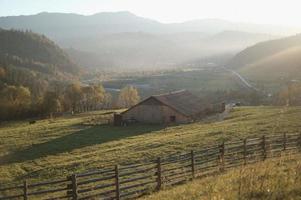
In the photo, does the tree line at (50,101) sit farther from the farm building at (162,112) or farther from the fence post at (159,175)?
the fence post at (159,175)

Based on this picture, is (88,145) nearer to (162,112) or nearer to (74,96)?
(162,112)

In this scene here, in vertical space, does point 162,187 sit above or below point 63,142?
above

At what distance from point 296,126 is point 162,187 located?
28.3 meters

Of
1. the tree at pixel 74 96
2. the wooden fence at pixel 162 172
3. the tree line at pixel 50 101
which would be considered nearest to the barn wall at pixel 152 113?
the tree line at pixel 50 101

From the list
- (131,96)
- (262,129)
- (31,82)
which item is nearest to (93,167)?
(262,129)

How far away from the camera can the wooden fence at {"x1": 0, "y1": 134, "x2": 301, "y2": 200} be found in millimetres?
20953

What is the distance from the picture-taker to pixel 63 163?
4216 cm

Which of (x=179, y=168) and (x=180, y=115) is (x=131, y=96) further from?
(x=179, y=168)

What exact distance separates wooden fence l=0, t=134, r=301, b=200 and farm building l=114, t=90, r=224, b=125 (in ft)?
149

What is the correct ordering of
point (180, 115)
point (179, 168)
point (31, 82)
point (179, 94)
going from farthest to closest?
point (31, 82)
point (179, 94)
point (180, 115)
point (179, 168)

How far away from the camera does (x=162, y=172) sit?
24.8 m

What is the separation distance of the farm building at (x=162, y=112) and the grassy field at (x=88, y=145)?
910cm

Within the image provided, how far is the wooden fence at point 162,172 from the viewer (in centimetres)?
2095

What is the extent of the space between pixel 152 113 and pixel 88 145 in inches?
1037
